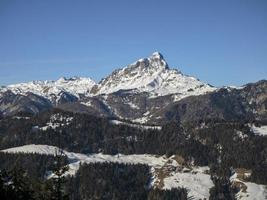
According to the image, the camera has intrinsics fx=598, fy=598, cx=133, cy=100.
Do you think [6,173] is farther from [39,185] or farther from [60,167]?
[60,167]

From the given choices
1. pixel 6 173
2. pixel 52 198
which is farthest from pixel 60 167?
pixel 6 173

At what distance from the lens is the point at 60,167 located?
99812 mm

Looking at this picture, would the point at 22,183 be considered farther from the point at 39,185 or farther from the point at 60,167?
the point at 60,167

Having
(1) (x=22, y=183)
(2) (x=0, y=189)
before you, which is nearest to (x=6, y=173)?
(1) (x=22, y=183)

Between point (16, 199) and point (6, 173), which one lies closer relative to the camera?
point (16, 199)

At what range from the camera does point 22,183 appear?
346 ft

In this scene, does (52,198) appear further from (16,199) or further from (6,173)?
(6,173)

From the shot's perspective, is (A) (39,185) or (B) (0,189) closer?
(B) (0,189)

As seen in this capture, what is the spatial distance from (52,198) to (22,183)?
27.7 ft

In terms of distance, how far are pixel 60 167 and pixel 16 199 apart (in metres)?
9.31

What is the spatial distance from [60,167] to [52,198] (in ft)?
17.5

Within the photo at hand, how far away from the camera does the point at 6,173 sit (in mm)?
107750

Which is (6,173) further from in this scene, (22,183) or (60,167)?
(60,167)

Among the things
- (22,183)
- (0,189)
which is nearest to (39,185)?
(22,183)
